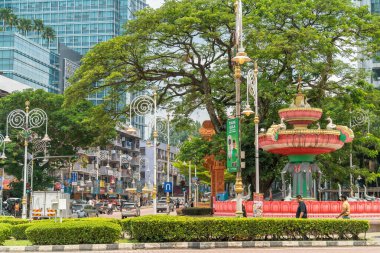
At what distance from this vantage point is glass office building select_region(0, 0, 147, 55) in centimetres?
14412

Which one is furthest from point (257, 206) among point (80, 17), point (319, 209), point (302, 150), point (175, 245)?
point (80, 17)

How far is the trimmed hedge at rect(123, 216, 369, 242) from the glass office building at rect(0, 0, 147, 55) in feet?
415

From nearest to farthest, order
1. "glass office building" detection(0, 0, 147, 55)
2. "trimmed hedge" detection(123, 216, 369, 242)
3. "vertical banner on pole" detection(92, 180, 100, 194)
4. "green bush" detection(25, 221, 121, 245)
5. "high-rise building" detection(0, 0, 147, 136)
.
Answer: "green bush" detection(25, 221, 121, 245) → "trimmed hedge" detection(123, 216, 369, 242) → "vertical banner on pole" detection(92, 180, 100, 194) → "high-rise building" detection(0, 0, 147, 136) → "glass office building" detection(0, 0, 147, 55)

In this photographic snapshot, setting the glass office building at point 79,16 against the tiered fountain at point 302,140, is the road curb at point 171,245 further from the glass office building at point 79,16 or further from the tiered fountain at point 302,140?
the glass office building at point 79,16

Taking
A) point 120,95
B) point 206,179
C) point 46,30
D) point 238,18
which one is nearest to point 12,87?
point 206,179

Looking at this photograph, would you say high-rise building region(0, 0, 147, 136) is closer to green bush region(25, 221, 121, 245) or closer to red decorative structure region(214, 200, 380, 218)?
red decorative structure region(214, 200, 380, 218)

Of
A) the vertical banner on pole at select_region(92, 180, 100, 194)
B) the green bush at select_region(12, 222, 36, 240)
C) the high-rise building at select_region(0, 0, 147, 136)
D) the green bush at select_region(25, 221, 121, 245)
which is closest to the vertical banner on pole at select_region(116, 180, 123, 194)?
the vertical banner on pole at select_region(92, 180, 100, 194)

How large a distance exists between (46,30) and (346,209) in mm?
107044

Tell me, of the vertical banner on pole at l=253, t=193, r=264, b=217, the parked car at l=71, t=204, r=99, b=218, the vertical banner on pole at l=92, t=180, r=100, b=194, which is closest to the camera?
the vertical banner on pole at l=253, t=193, r=264, b=217

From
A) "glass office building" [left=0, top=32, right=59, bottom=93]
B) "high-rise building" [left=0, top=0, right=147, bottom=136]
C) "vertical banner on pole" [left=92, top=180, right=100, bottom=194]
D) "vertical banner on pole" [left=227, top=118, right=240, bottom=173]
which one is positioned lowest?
"vertical banner on pole" [left=92, top=180, right=100, bottom=194]

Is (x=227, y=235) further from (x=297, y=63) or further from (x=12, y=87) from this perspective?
(x=12, y=87)

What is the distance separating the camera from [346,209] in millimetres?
24266

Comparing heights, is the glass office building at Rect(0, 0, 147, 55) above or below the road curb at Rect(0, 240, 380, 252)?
above

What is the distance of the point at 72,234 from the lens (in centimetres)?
1952
